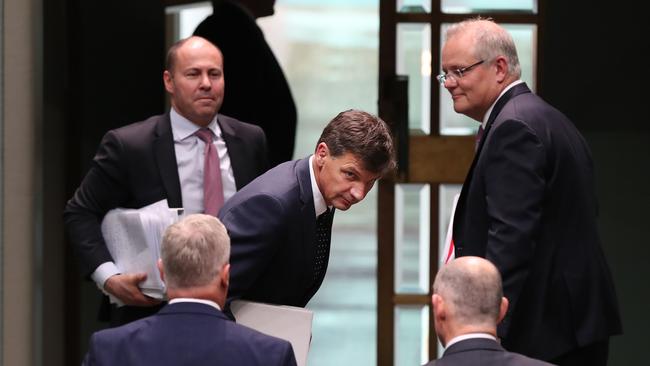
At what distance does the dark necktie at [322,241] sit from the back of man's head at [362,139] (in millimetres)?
234

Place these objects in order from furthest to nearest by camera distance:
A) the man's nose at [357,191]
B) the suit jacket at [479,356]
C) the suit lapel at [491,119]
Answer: the suit lapel at [491,119] → the man's nose at [357,191] → the suit jacket at [479,356]

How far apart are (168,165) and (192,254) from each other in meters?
1.48

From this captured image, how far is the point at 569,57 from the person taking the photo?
5.37 metres

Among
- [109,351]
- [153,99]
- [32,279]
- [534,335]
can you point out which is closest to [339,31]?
[153,99]

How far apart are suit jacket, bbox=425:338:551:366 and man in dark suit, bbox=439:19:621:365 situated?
2.76 ft

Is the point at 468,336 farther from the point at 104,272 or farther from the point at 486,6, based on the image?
the point at 486,6

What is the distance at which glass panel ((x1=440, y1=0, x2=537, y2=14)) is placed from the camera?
5.30 meters

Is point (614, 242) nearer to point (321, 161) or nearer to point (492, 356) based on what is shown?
point (321, 161)

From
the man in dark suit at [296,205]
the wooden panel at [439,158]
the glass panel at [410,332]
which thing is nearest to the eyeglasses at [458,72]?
the man in dark suit at [296,205]

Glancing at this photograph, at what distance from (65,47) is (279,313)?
262 cm

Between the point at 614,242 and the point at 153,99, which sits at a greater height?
the point at 153,99

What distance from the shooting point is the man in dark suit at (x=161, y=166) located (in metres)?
4.00

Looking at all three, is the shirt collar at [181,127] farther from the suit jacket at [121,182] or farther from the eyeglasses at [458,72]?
the eyeglasses at [458,72]

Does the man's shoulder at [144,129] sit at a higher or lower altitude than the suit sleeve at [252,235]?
higher
